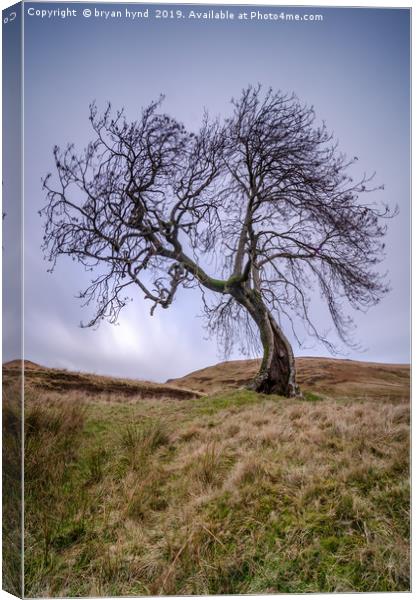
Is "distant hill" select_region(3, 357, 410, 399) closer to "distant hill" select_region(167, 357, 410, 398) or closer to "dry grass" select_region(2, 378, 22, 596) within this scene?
"distant hill" select_region(167, 357, 410, 398)

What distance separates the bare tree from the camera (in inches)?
172

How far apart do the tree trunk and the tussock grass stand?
90mm

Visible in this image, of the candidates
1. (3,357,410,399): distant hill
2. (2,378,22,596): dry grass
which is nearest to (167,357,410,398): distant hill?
(3,357,410,399): distant hill

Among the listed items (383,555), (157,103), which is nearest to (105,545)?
(383,555)

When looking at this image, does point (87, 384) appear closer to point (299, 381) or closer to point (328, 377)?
point (299, 381)

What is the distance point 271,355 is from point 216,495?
103 cm

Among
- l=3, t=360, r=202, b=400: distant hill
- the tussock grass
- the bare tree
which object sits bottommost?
the tussock grass

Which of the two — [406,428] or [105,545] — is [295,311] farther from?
[105,545]

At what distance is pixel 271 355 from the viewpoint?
179 inches

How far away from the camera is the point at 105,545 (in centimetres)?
406

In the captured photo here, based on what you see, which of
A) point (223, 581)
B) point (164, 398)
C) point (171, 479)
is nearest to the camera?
point (223, 581)

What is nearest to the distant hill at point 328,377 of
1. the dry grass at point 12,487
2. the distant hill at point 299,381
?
the distant hill at point 299,381

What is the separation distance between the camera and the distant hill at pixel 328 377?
445 centimetres

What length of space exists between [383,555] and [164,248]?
2.45m
